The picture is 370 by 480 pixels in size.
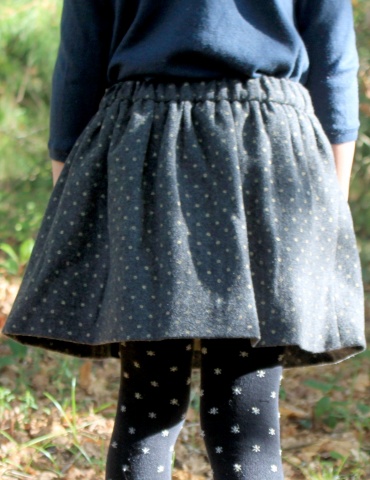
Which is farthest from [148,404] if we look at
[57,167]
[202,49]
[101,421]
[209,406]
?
[101,421]

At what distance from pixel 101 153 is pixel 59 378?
4.27 ft

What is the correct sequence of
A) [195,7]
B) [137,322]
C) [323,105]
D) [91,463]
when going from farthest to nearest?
[91,463], [323,105], [195,7], [137,322]

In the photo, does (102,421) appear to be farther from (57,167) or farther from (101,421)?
(57,167)

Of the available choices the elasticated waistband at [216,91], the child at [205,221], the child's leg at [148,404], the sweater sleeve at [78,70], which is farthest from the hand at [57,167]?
the child's leg at [148,404]

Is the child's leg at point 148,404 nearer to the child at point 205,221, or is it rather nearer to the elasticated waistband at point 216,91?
the child at point 205,221

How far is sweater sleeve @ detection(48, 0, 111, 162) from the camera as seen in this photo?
142 cm

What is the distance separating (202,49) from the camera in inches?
51.1

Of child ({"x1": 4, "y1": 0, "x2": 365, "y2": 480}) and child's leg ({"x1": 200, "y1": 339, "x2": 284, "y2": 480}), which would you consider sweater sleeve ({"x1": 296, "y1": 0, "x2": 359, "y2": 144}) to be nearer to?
child ({"x1": 4, "y1": 0, "x2": 365, "y2": 480})

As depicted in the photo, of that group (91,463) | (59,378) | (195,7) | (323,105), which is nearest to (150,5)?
(195,7)

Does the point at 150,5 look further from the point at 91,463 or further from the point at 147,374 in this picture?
the point at 91,463

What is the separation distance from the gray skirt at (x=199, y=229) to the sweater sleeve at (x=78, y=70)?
0.09 meters

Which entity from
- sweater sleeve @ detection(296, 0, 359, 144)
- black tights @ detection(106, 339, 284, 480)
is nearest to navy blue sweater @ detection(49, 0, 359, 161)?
sweater sleeve @ detection(296, 0, 359, 144)

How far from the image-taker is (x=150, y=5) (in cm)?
134

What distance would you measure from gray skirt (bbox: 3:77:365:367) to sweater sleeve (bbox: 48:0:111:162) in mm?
90
